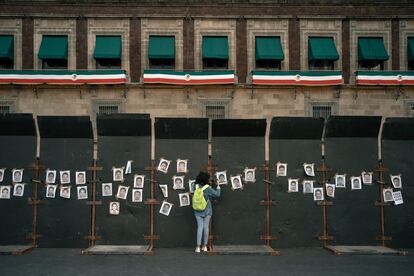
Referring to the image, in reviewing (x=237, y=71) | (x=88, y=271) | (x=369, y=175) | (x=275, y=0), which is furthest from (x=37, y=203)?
(x=275, y=0)

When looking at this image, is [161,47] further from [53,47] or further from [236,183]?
[236,183]

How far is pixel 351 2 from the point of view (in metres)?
28.8

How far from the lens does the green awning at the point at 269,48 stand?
1088 inches

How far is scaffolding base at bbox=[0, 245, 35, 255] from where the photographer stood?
11898 mm

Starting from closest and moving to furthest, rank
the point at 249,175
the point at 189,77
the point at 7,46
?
1. the point at 249,175
2. the point at 189,77
3. the point at 7,46

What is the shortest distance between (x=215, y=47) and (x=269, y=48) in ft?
9.75

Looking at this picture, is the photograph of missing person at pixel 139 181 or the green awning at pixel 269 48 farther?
the green awning at pixel 269 48

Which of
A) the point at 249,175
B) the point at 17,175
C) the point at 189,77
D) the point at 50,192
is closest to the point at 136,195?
the point at 50,192

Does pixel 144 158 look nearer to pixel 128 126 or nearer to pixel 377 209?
pixel 128 126

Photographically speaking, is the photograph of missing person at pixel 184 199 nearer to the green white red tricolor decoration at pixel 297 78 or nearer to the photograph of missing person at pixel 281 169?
the photograph of missing person at pixel 281 169

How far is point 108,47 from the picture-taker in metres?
28.0

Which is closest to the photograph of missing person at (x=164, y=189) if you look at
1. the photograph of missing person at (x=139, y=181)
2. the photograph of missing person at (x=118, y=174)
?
the photograph of missing person at (x=139, y=181)

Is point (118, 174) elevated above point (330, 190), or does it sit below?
above

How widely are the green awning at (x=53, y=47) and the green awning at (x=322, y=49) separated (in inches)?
532
